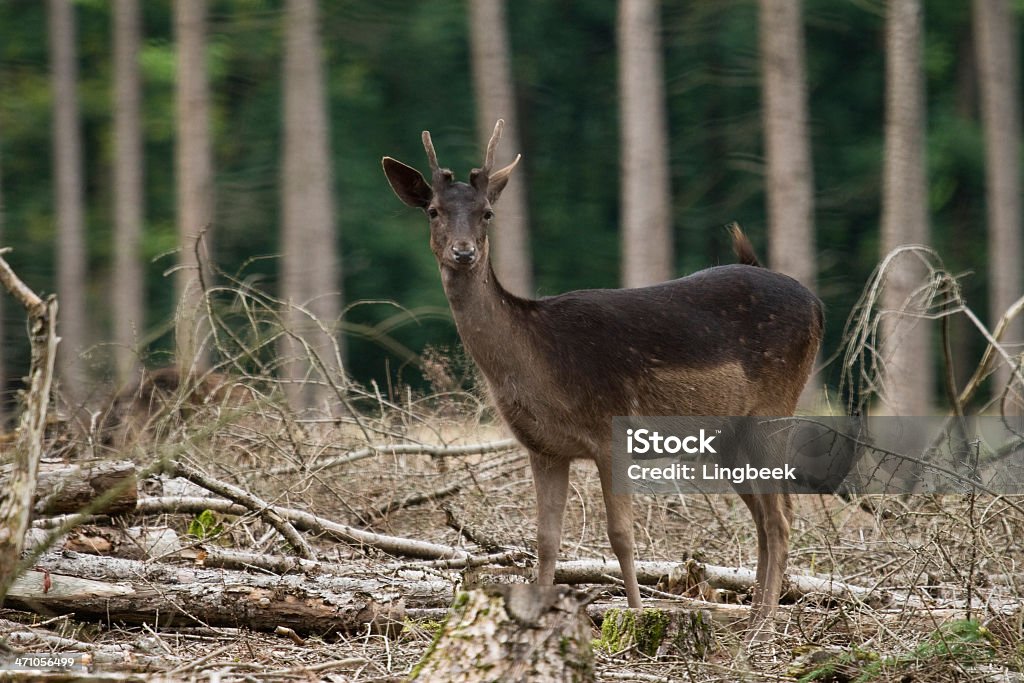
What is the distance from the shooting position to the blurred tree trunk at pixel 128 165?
19.6 meters

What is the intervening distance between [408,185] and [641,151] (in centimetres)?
989

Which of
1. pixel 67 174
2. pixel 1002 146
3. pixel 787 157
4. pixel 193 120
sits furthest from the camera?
pixel 67 174

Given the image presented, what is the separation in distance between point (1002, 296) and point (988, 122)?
2590 mm

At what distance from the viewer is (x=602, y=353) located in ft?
20.9

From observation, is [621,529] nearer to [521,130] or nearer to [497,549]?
[497,549]

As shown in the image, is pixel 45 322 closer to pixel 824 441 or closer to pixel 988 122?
pixel 824 441

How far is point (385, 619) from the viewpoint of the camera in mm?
5824

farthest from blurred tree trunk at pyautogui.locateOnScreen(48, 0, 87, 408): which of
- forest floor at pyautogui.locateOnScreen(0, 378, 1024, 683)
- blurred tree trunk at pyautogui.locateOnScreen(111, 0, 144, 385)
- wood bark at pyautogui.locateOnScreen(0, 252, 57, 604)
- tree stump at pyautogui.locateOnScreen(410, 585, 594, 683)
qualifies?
tree stump at pyautogui.locateOnScreen(410, 585, 594, 683)

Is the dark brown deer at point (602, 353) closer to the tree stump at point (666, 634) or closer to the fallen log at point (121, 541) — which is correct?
the tree stump at point (666, 634)

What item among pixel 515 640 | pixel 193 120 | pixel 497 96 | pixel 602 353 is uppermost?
pixel 497 96

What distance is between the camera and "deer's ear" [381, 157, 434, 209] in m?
6.17

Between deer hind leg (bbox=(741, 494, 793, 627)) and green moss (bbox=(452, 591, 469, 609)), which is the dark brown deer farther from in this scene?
green moss (bbox=(452, 591, 469, 609))

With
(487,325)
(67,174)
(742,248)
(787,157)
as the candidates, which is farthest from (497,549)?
(67,174)

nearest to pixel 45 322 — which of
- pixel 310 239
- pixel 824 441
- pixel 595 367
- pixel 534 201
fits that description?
pixel 595 367
